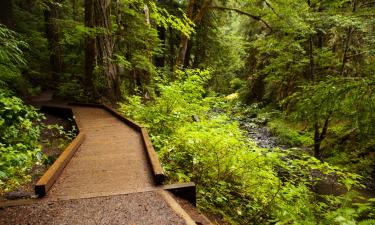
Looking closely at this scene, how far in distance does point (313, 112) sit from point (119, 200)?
433cm

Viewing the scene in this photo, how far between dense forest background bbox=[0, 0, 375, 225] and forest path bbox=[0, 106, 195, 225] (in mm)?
661

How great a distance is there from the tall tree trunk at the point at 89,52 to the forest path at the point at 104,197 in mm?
7408

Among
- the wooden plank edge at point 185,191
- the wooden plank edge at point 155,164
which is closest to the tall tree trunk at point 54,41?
the wooden plank edge at point 155,164

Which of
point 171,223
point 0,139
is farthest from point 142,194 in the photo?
point 0,139

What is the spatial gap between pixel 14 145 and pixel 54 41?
12.9m

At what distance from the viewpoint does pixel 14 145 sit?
5992 millimetres

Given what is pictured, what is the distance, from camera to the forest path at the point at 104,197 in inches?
139

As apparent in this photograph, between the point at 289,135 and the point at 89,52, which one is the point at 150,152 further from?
the point at 289,135

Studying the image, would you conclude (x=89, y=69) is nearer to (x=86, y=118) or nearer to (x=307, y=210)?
(x=86, y=118)

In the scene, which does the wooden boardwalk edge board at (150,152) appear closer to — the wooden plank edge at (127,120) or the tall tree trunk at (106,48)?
the wooden plank edge at (127,120)

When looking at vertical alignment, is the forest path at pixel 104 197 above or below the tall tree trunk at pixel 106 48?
below

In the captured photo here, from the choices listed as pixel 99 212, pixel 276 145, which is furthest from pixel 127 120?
pixel 276 145

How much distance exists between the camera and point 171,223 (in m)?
3.45

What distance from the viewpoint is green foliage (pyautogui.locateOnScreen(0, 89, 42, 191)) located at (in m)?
4.73
